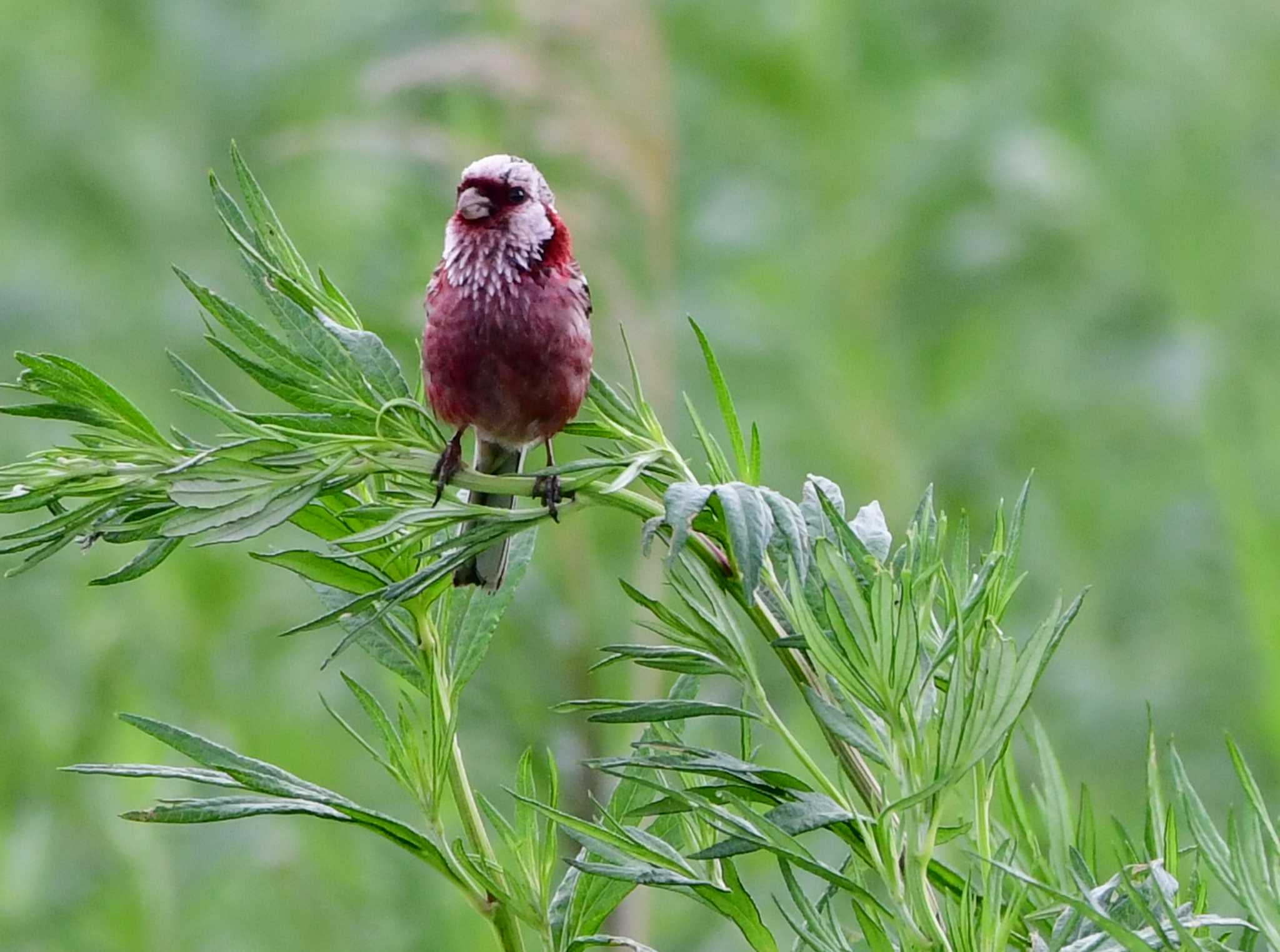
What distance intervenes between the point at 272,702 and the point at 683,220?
1.94 metres

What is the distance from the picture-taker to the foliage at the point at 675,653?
138 centimetres

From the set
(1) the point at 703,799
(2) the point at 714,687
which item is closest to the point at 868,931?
(1) the point at 703,799

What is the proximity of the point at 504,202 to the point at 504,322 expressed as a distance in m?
0.31

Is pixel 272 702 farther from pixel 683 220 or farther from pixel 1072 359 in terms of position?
pixel 1072 359

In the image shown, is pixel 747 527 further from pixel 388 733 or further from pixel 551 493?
pixel 388 733

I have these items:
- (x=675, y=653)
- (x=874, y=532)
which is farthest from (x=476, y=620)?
(x=874, y=532)

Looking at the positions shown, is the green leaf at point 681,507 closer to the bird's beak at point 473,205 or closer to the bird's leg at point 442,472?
the bird's leg at point 442,472

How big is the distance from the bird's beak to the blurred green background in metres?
0.48

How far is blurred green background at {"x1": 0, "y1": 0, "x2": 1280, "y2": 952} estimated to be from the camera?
341 centimetres

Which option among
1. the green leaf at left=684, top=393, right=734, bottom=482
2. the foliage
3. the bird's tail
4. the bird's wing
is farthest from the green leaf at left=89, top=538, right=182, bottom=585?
the bird's wing

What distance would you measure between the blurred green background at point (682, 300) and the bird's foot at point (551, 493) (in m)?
1.17

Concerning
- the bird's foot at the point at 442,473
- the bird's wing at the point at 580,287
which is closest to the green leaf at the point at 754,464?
the bird's foot at the point at 442,473

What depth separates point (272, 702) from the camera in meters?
3.91

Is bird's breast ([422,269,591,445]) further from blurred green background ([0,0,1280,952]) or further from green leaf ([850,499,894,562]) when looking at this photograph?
green leaf ([850,499,894,562])
